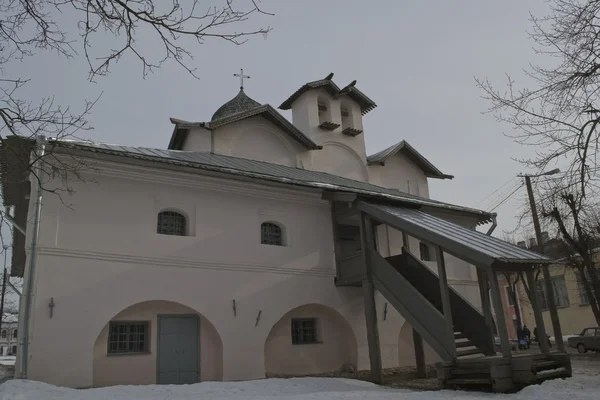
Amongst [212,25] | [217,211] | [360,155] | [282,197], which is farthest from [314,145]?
[212,25]

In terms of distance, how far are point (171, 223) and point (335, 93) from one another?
882 cm

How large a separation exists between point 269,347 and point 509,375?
17.7 feet

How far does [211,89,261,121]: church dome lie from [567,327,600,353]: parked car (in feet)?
54.4

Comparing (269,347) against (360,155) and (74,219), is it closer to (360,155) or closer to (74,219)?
(74,219)

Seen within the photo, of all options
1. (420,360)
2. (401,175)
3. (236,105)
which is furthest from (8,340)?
(420,360)

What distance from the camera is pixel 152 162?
1071cm

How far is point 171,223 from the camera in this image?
37.0 feet

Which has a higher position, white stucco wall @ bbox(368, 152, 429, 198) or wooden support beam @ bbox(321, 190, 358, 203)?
white stucco wall @ bbox(368, 152, 429, 198)

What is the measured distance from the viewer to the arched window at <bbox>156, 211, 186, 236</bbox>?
36.6 ft

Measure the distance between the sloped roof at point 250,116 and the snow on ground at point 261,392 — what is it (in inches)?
310

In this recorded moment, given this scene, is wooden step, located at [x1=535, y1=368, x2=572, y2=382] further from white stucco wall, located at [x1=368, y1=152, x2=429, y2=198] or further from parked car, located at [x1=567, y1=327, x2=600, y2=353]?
parked car, located at [x1=567, y1=327, x2=600, y2=353]

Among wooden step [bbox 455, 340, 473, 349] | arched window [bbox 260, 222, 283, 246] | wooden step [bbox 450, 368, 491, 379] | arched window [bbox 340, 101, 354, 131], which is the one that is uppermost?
arched window [bbox 340, 101, 354, 131]

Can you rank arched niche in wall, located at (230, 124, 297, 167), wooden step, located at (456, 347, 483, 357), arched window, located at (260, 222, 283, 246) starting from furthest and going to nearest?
arched niche in wall, located at (230, 124, 297, 167) < arched window, located at (260, 222, 283, 246) < wooden step, located at (456, 347, 483, 357)

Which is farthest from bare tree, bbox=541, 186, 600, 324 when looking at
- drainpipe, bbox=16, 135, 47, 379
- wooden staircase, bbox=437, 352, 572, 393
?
drainpipe, bbox=16, 135, 47, 379
